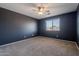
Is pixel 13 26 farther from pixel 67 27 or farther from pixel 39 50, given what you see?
pixel 67 27

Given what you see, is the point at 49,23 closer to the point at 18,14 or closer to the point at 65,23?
the point at 65,23

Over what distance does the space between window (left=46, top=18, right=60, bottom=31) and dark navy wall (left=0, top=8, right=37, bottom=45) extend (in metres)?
1.62

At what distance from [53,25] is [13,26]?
3418mm

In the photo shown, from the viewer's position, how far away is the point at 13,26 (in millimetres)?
4652

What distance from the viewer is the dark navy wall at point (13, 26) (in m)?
4.05

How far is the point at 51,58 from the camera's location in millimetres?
1062

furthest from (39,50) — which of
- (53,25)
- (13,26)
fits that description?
(53,25)

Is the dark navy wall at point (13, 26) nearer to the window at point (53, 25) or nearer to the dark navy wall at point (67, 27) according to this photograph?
the window at point (53, 25)

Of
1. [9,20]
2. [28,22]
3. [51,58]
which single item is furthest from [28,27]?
[51,58]

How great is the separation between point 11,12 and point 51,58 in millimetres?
4222

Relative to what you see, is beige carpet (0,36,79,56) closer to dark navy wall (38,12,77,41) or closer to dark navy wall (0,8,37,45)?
dark navy wall (0,8,37,45)

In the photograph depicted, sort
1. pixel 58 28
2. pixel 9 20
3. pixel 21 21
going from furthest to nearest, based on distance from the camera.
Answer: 1. pixel 58 28
2. pixel 21 21
3. pixel 9 20

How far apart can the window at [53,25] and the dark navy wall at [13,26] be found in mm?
1619

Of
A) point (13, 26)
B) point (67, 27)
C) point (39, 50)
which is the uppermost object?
point (13, 26)
